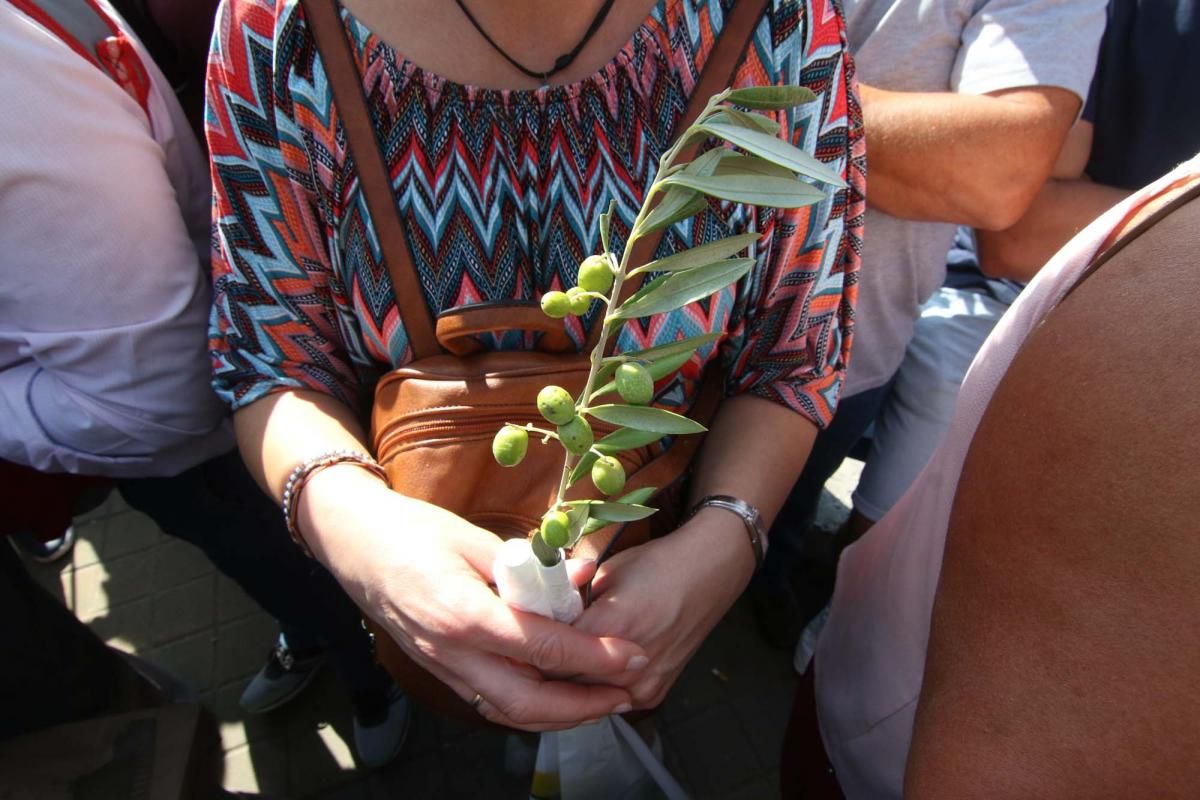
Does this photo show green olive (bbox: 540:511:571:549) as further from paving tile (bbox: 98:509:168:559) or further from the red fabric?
paving tile (bbox: 98:509:168:559)

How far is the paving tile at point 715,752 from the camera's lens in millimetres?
1994

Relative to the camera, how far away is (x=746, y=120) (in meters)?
0.57

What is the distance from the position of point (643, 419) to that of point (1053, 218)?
1.30 m

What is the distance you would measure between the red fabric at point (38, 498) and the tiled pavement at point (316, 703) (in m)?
0.97

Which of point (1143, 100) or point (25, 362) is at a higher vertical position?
point (1143, 100)

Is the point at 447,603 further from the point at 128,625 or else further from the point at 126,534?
the point at 126,534

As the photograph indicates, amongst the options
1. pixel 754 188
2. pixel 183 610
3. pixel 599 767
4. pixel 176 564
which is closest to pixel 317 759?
pixel 183 610

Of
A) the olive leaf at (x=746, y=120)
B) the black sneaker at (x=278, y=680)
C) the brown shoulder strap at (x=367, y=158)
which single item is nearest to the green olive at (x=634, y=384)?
the olive leaf at (x=746, y=120)

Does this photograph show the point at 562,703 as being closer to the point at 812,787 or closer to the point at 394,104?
the point at 812,787

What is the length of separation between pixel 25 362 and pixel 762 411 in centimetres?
123

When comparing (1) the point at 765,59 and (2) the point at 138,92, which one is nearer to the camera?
(1) the point at 765,59

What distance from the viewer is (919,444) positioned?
1.83 m

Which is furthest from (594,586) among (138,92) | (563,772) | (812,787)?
(138,92)

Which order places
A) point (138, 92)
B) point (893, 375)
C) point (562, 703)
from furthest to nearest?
1. point (893, 375)
2. point (138, 92)
3. point (562, 703)
